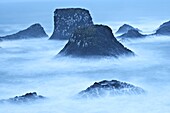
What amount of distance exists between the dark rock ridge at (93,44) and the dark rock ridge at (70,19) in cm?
1777

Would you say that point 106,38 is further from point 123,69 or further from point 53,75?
point 53,75

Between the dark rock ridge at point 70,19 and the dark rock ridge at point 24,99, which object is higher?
the dark rock ridge at point 70,19

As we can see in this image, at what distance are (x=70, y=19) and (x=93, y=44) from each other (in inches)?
813

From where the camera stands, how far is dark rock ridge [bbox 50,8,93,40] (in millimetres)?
63375

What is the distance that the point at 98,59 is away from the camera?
4288 centimetres

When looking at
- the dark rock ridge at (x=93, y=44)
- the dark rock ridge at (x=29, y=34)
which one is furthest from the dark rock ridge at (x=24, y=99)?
the dark rock ridge at (x=29, y=34)

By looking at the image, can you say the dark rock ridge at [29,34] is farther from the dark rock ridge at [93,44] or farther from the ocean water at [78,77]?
the dark rock ridge at [93,44]

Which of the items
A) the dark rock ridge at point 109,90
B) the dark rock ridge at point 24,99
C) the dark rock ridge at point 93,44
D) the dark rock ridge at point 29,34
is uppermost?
the dark rock ridge at point 29,34

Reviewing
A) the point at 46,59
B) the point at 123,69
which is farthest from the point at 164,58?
the point at 46,59

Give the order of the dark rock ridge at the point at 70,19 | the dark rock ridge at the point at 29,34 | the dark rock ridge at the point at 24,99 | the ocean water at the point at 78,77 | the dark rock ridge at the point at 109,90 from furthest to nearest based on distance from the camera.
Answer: the dark rock ridge at the point at 29,34 → the dark rock ridge at the point at 70,19 → the dark rock ridge at the point at 109,90 → the dark rock ridge at the point at 24,99 → the ocean water at the point at 78,77

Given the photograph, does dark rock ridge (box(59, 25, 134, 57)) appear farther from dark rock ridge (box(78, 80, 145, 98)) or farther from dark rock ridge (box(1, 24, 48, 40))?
dark rock ridge (box(1, 24, 48, 40))

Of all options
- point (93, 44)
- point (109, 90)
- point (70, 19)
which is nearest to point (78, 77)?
point (93, 44)

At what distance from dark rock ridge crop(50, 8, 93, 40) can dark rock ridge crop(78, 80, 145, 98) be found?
33.4m

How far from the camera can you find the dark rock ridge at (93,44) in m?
43.3
